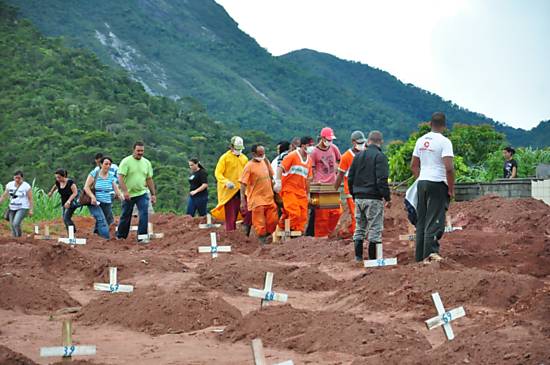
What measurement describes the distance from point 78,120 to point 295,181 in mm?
37233

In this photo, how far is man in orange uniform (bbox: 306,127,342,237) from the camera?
1922 cm

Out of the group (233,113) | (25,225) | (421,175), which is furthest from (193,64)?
(421,175)

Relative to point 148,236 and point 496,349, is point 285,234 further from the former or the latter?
point 496,349

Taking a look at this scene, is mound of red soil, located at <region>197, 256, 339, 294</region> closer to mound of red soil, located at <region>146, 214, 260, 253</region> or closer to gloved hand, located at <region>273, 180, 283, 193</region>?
mound of red soil, located at <region>146, 214, 260, 253</region>

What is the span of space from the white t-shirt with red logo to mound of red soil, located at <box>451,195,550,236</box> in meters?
6.77

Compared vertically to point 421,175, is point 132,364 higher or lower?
lower

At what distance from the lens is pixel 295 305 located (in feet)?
40.2

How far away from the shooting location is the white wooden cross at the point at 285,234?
62.2ft

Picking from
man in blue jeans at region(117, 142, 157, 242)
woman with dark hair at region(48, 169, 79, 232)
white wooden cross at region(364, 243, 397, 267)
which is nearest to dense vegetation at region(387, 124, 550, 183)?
woman with dark hair at region(48, 169, 79, 232)

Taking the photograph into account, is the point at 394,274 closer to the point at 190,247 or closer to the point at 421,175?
the point at 421,175

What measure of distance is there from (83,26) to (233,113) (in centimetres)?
1457

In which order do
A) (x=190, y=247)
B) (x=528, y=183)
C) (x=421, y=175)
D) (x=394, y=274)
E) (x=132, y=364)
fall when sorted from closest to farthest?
(x=132, y=364), (x=394, y=274), (x=421, y=175), (x=190, y=247), (x=528, y=183)

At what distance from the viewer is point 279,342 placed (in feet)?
30.5

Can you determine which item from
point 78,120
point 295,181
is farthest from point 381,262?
point 78,120
